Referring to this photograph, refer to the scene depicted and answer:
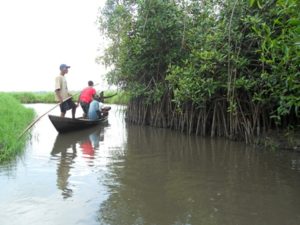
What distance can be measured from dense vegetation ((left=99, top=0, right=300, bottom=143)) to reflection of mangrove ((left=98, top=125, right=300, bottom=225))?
46.4 inches

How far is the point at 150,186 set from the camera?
15.6ft

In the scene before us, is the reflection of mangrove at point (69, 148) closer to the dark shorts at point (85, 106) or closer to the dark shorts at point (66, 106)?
the dark shorts at point (66, 106)

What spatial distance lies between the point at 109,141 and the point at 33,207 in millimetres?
5327

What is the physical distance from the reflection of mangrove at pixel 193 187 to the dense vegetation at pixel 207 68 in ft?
3.87

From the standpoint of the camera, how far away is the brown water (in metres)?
3.63

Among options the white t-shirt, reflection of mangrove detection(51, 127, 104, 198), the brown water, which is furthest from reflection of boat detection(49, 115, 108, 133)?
the brown water

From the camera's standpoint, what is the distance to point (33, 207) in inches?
Result: 151

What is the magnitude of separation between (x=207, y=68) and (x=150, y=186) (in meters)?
4.34

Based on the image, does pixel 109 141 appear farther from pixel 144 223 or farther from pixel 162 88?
pixel 144 223

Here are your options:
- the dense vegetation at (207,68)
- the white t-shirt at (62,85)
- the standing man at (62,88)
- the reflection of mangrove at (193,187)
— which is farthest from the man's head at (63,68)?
the reflection of mangrove at (193,187)

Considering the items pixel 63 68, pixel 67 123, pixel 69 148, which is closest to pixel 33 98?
pixel 63 68

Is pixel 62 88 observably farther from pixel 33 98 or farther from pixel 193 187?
pixel 33 98

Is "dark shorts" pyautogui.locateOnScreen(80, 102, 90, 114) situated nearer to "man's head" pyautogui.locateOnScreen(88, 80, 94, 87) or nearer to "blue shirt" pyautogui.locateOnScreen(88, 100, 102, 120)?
"man's head" pyautogui.locateOnScreen(88, 80, 94, 87)

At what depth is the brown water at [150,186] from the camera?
363cm
